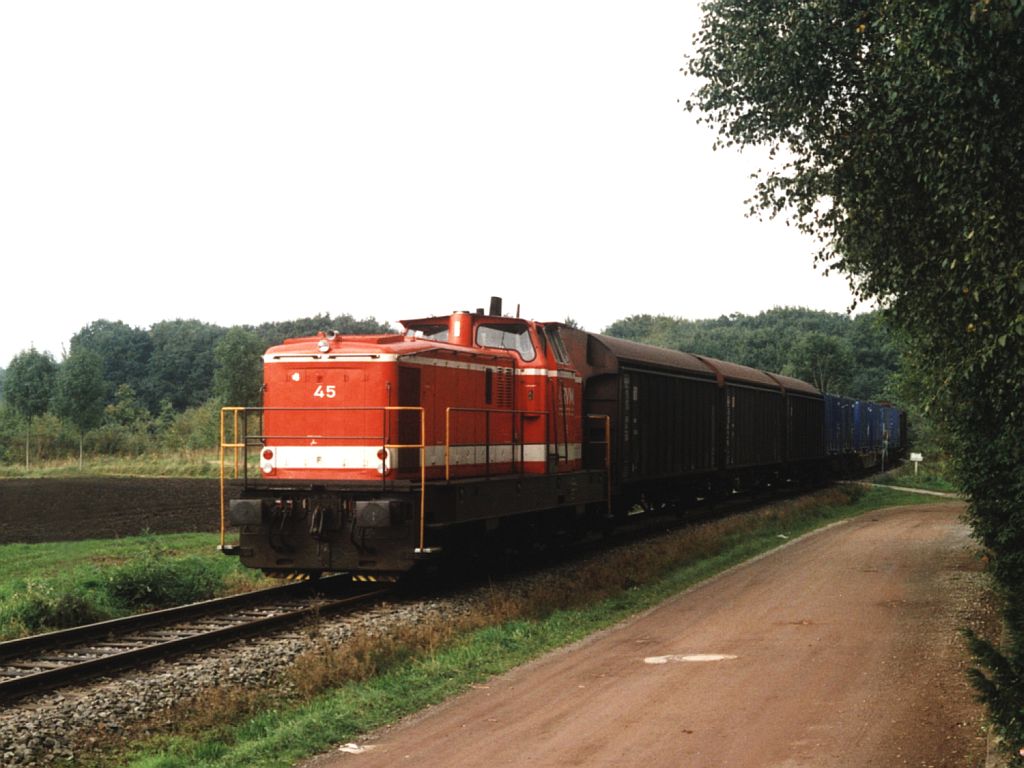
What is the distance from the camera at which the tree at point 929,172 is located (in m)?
8.42

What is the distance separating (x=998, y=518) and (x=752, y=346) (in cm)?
10544

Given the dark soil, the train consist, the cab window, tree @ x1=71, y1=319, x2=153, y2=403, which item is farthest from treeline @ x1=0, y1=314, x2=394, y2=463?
the cab window

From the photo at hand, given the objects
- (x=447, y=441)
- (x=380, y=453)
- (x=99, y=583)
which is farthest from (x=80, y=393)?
(x=447, y=441)

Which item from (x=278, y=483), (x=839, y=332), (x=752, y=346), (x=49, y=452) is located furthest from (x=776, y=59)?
(x=839, y=332)

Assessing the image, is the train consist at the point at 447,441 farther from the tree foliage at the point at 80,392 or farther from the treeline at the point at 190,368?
the tree foliage at the point at 80,392

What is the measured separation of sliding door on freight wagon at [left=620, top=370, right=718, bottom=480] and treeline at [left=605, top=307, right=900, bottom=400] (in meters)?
52.7

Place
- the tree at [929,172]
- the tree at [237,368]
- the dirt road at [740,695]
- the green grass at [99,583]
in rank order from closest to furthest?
the dirt road at [740,695], the tree at [929,172], the green grass at [99,583], the tree at [237,368]

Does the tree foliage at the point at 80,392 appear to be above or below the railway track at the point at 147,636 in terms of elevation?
above

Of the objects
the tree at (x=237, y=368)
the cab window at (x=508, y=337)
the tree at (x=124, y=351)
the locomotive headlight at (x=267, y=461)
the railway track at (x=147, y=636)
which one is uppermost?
the tree at (x=124, y=351)

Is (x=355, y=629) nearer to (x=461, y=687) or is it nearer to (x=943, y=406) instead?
(x=461, y=687)

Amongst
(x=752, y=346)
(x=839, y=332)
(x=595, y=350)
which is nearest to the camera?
(x=595, y=350)

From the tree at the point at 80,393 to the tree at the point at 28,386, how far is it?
7839 mm

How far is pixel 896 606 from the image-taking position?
40.2ft

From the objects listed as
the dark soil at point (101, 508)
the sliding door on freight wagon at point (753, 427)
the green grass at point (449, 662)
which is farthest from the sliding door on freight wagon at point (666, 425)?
the dark soil at point (101, 508)
